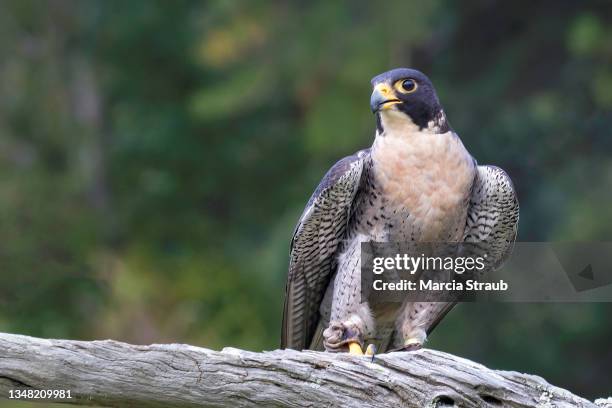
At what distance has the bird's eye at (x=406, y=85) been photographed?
6.79 meters

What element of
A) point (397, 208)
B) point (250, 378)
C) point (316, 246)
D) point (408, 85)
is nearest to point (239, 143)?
point (316, 246)

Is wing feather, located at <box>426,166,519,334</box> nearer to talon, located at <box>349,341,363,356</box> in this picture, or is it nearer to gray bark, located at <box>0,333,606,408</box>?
talon, located at <box>349,341,363,356</box>

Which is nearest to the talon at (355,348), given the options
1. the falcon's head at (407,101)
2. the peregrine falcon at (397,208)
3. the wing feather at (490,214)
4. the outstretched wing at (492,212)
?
the peregrine falcon at (397,208)

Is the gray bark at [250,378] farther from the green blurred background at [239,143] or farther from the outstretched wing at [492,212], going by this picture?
the green blurred background at [239,143]

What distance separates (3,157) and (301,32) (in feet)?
18.5

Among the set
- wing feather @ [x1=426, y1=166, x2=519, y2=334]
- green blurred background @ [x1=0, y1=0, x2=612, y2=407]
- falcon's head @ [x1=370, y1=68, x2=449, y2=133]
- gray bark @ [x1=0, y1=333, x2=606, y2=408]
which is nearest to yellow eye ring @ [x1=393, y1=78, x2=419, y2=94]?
falcon's head @ [x1=370, y1=68, x2=449, y2=133]

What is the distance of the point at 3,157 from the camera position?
63.6 feet

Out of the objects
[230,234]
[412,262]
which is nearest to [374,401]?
[412,262]

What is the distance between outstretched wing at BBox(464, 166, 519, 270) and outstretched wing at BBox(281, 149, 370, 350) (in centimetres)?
65

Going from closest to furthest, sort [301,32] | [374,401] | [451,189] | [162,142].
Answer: [374,401], [451,189], [301,32], [162,142]

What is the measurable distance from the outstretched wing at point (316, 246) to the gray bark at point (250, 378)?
44.0 inches

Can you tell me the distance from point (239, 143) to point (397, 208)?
13092 mm

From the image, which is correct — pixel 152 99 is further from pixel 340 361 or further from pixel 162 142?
pixel 340 361

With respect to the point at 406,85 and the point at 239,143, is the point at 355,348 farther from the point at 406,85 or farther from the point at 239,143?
the point at 239,143
